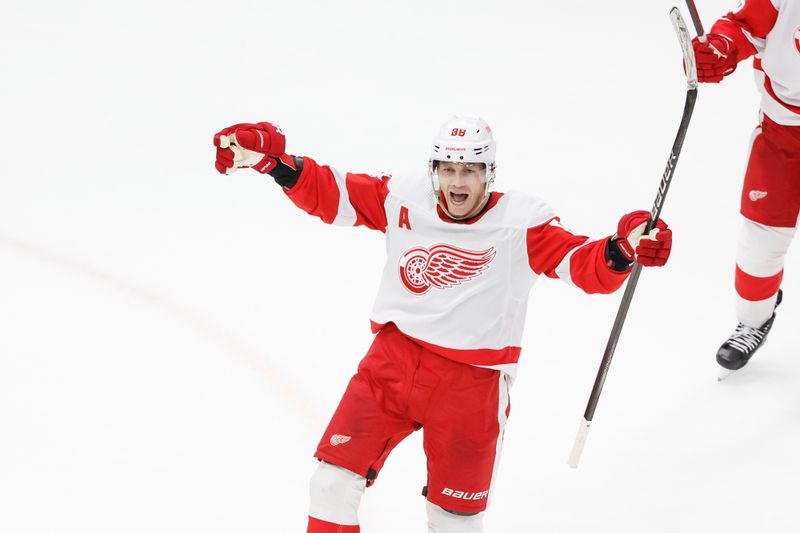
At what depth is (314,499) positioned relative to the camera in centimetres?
284

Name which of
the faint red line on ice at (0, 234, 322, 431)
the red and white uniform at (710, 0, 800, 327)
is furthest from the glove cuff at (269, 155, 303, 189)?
the red and white uniform at (710, 0, 800, 327)

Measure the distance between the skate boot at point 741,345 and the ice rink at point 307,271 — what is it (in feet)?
0.42

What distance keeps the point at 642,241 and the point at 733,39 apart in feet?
3.67

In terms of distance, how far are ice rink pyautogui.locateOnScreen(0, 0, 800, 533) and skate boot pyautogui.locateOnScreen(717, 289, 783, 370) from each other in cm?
13

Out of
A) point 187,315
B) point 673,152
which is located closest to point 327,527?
point 673,152

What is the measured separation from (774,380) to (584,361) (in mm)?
720

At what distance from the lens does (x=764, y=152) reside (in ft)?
12.0

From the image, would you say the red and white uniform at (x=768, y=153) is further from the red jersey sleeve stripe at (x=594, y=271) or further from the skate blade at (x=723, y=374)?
the red jersey sleeve stripe at (x=594, y=271)

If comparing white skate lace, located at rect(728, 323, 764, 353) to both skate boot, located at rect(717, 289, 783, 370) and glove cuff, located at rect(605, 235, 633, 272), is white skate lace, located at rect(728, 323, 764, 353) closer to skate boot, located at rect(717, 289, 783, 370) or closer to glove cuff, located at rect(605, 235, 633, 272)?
skate boot, located at rect(717, 289, 783, 370)

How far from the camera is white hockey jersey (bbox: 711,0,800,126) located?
3.41 m

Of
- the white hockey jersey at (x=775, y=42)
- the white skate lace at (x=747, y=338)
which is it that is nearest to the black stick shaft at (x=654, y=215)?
the white hockey jersey at (x=775, y=42)

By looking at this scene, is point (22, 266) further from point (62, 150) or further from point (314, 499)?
point (314, 499)

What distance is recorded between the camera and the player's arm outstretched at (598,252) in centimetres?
269

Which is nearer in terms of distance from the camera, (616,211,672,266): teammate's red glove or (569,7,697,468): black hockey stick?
(616,211,672,266): teammate's red glove
